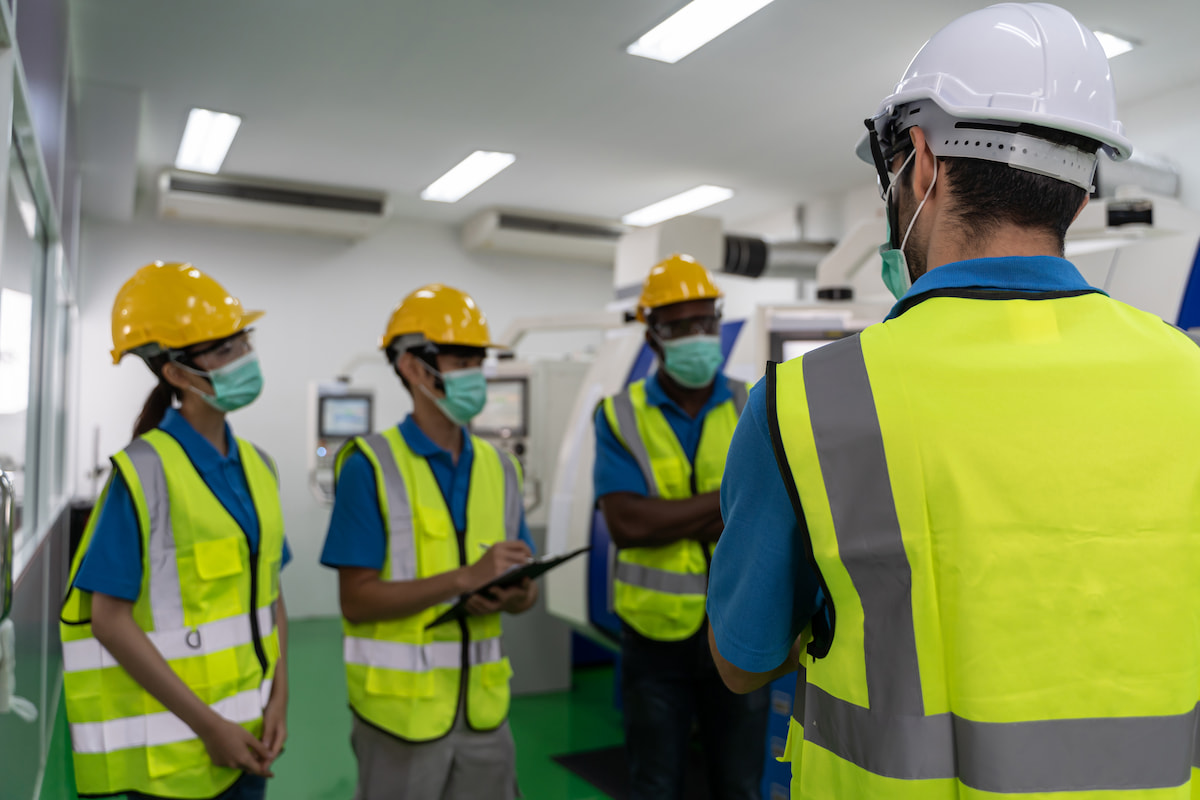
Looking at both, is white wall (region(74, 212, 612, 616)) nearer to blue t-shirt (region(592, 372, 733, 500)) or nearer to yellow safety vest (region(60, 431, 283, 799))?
blue t-shirt (region(592, 372, 733, 500))

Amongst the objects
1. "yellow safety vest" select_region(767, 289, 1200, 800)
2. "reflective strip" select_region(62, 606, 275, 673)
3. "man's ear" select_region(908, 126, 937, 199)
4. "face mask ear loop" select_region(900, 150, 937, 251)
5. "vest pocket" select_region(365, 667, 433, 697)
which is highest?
"man's ear" select_region(908, 126, 937, 199)

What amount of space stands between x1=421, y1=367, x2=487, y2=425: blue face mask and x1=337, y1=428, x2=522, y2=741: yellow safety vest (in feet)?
0.52

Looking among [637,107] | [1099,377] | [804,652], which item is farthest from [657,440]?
[637,107]

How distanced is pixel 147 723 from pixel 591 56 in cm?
361

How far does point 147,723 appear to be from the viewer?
171 cm

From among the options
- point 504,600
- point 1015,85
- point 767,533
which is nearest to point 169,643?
point 504,600

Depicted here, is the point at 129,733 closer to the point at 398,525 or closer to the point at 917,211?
the point at 398,525

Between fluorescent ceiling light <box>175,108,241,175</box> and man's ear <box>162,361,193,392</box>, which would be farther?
fluorescent ceiling light <box>175,108,241,175</box>

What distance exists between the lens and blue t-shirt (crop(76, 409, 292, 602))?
1.67 m

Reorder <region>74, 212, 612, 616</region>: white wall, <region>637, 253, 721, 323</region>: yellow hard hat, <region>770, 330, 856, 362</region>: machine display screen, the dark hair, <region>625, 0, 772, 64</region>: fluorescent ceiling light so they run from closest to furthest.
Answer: the dark hair < <region>637, 253, 721, 323</region>: yellow hard hat < <region>770, 330, 856, 362</region>: machine display screen < <region>625, 0, 772, 64</region>: fluorescent ceiling light < <region>74, 212, 612, 616</region>: white wall

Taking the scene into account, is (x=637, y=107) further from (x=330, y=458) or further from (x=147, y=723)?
(x=147, y=723)

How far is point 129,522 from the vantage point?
1715 millimetres

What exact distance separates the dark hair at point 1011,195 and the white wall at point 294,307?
19.9ft

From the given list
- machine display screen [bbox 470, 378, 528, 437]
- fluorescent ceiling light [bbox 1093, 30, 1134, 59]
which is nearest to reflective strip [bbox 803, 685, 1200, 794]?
fluorescent ceiling light [bbox 1093, 30, 1134, 59]
